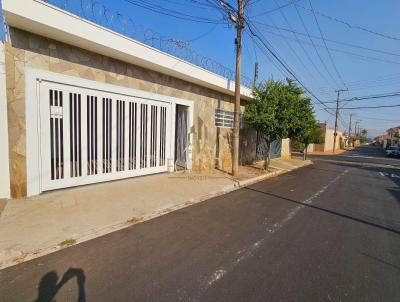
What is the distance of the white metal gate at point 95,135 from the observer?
6320 mm

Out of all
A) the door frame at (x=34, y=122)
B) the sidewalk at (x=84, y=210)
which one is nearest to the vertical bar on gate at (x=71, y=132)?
the door frame at (x=34, y=122)

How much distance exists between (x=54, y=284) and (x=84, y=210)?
2.57 metres

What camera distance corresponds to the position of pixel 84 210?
5391 mm

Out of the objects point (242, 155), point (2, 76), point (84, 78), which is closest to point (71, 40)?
point (84, 78)

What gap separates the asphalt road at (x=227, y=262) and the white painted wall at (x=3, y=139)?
312 centimetres

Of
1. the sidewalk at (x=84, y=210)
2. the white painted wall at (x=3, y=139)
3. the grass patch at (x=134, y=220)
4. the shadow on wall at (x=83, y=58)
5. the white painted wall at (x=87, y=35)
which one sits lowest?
the grass patch at (x=134, y=220)

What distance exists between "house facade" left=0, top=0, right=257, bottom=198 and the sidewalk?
69cm

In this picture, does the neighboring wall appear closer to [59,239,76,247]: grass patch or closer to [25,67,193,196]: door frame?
[25,67,193,196]: door frame

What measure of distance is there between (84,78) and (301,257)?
683 cm

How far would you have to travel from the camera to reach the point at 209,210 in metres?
6.21

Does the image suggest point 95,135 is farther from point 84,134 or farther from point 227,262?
point 227,262

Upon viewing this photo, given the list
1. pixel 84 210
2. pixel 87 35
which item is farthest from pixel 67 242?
pixel 87 35

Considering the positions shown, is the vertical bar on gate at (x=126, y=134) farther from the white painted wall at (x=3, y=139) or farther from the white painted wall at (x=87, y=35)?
the white painted wall at (x=3, y=139)

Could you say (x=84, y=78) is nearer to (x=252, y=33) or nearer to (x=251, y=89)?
(x=252, y=33)
